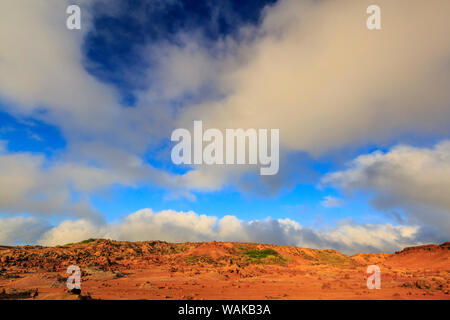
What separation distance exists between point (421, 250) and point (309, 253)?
2510cm

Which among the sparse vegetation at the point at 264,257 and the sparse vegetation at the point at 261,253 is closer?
the sparse vegetation at the point at 264,257

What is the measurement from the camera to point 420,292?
18531mm

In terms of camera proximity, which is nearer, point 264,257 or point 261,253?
point 264,257

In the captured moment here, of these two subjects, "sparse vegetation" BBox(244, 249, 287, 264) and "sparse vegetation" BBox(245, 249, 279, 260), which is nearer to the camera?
"sparse vegetation" BBox(244, 249, 287, 264)

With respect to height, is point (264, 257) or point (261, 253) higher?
point (261, 253)

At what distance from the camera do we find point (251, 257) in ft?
195
